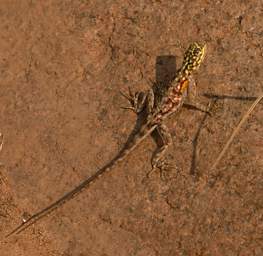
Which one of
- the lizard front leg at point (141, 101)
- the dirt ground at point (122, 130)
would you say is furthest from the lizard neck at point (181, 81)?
the lizard front leg at point (141, 101)

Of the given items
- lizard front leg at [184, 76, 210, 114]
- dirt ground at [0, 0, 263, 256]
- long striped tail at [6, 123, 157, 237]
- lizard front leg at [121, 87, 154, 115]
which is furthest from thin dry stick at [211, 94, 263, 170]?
lizard front leg at [121, 87, 154, 115]

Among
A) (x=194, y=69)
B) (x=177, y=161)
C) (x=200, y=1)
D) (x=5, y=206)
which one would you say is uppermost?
(x=200, y=1)

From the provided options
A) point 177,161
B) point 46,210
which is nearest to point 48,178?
point 46,210

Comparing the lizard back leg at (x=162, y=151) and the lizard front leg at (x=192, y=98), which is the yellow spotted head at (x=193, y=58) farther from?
the lizard back leg at (x=162, y=151)

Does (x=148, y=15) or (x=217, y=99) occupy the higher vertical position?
(x=148, y=15)

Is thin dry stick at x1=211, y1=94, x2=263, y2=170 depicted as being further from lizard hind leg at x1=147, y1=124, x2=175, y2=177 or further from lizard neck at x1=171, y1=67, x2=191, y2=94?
lizard neck at x1=171, y1=67, x2=191, y2=94

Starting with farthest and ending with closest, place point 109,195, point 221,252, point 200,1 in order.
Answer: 1. point 200,1
2. point 109,195
3. point 221,252

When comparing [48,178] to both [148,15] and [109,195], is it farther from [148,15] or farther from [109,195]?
[148,15]
